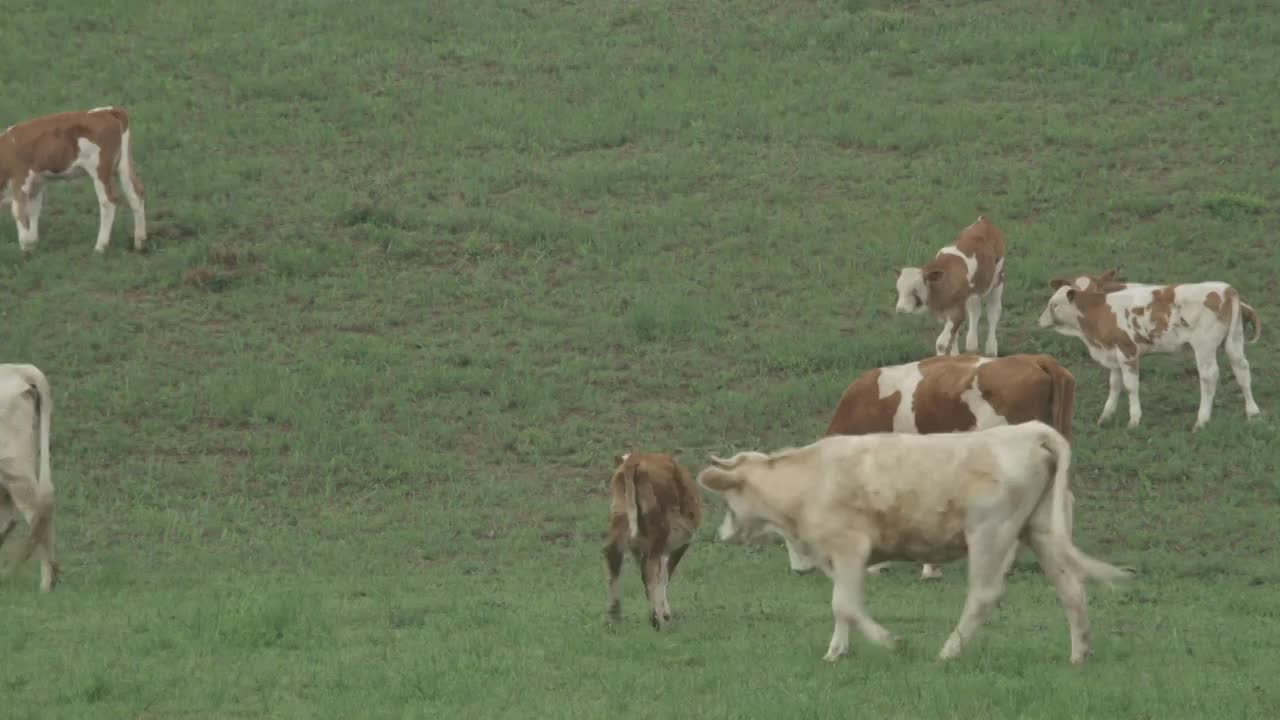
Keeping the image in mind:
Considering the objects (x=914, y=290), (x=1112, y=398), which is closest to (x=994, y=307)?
(x=914, y=290)

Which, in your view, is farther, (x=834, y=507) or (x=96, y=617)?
(x=96, y=617)

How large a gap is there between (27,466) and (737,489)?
590 cm

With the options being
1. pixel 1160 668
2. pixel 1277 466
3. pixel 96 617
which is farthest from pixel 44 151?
pixel 1160 668

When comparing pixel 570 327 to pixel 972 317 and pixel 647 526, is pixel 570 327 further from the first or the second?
pixel 647 526

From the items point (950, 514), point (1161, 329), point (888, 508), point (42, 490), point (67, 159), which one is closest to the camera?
point (950, 514)

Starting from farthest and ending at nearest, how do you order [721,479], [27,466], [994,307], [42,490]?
[994,307] < [27,466] < [42,490] < [721,479]

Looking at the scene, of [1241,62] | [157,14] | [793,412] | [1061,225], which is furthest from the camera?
[157,14]

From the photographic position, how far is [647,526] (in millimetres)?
12828

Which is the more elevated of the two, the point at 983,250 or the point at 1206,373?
the point at 983,250

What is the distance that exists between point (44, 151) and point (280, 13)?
372 inches

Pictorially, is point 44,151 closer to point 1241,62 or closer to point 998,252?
point 998,252

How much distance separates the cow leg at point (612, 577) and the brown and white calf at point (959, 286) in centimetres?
843

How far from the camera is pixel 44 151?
78.8ft

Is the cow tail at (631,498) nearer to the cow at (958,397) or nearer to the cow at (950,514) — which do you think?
the cow at (950,514)
